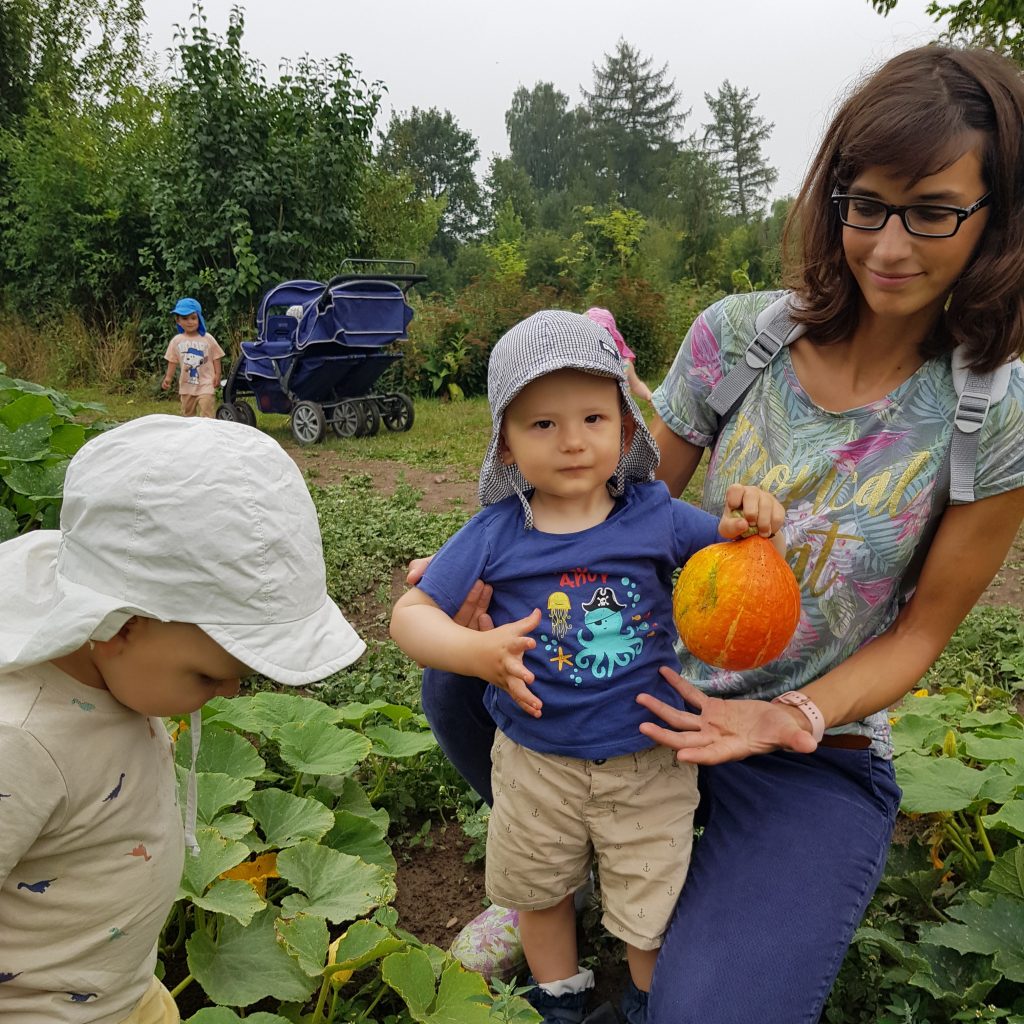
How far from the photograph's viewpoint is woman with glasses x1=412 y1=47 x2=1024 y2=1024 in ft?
5.47

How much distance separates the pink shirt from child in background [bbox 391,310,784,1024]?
27.4ft

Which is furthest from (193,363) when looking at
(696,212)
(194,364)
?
(696,212)

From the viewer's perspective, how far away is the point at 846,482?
188 cm

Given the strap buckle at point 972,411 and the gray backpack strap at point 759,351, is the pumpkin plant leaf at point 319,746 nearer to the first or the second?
the gray backpack strap at point 759,351

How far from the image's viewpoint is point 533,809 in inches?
69.4

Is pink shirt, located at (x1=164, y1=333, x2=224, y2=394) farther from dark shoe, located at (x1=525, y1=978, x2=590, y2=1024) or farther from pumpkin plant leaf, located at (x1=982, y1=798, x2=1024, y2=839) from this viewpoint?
pumpkin plant leaf, located at (x1=982, y1=798, x2=1024, y2=839)

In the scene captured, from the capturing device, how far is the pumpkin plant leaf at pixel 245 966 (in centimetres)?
176

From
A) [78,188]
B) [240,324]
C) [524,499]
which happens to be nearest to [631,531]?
[524,499]

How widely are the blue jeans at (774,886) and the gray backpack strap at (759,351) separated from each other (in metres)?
0.74

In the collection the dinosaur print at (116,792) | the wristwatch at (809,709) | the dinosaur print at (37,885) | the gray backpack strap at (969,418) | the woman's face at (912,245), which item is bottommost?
the dinosaur print at (37,885)

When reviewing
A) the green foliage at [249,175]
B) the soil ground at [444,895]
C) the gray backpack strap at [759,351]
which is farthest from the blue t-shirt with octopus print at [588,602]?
the green foliage at [249,175]

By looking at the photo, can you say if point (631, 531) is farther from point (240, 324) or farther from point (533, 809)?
point (240, 324)

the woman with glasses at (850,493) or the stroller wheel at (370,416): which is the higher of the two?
the woman with glasses at (850,493)

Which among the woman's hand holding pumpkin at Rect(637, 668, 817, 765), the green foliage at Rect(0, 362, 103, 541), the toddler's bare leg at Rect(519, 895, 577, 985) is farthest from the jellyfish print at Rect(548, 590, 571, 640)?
the green foliage at Rect(0, 362, 103, 541)
